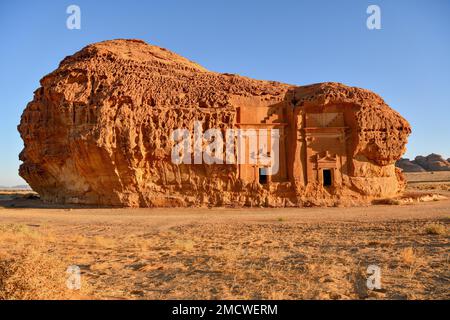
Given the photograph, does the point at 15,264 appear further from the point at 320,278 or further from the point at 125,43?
the point at 125,43

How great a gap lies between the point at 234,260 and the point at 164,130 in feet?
58.3

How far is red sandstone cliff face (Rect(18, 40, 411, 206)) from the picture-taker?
24578 mm

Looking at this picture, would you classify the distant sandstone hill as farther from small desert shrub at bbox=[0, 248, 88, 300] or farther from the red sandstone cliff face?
small desert shrub at bbox=[0, 248, 88, 300]

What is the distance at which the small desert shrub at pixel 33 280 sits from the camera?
5176 millimetres

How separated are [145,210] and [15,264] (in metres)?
17.7

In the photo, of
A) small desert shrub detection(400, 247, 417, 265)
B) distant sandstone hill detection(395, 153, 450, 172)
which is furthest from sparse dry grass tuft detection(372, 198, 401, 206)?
distant sandstone hill detection(395, 153, 450, 172)

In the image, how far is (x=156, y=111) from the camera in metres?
25.5

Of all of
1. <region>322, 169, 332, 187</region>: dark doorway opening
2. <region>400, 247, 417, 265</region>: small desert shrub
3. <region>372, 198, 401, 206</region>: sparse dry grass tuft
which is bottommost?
<region>372, 198, 401, 206</region>: sparse dry grass tuft

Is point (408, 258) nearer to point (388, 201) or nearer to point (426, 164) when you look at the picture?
point (388, 201)

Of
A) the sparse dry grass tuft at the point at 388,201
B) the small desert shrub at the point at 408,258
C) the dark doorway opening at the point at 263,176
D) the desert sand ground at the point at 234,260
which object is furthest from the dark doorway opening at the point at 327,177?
the small desert shrub at the point at 408,258

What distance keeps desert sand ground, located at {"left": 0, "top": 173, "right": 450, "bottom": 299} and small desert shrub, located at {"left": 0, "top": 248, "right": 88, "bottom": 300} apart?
0.02 metres

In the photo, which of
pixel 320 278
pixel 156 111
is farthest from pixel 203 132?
pixel 320 278

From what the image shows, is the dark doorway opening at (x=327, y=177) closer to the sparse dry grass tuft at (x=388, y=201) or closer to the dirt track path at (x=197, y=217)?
the sparse dry grass tuft at (x=388, y=201)
